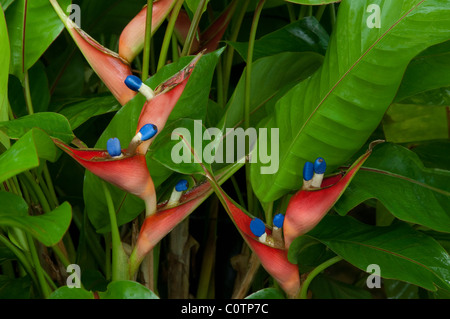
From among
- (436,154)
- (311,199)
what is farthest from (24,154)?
(436,154)

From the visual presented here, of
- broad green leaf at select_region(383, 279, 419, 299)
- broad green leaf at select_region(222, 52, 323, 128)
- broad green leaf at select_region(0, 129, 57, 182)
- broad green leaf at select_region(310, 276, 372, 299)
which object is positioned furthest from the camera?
broad green leaf at select_region(383, 279, 419, 299)

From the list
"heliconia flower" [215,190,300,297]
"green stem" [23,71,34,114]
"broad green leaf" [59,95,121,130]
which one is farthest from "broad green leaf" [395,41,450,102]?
"green stem" [23,71,34,114]

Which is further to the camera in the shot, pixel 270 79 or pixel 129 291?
pixel 270 79

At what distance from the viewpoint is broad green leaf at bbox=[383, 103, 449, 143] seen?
886mm

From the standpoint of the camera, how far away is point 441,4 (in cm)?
51

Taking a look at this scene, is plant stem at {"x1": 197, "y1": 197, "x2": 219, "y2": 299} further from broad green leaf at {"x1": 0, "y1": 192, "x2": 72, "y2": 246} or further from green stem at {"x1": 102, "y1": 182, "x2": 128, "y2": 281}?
broad green leaf at {"x1": 0, "y1": 192, "x2": 72, "y2": 246}

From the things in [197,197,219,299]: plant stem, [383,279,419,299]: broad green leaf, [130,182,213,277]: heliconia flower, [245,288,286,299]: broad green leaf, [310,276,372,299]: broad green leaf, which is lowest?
[383,279,419,299]: broad green leaf

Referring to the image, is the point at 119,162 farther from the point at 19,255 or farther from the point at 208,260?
the point at 208,260

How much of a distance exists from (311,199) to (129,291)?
0.68 feet

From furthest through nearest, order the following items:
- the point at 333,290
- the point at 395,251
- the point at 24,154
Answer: the point at 333,290 → the point at 395,251 → the point at 24,154

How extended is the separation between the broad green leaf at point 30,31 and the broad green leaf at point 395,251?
0.41 m

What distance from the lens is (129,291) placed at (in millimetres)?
545

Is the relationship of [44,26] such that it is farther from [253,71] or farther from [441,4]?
[441,4]

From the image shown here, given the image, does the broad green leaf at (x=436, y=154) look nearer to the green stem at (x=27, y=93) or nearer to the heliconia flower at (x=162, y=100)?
the heliconia flower at (x=162, y=100)
